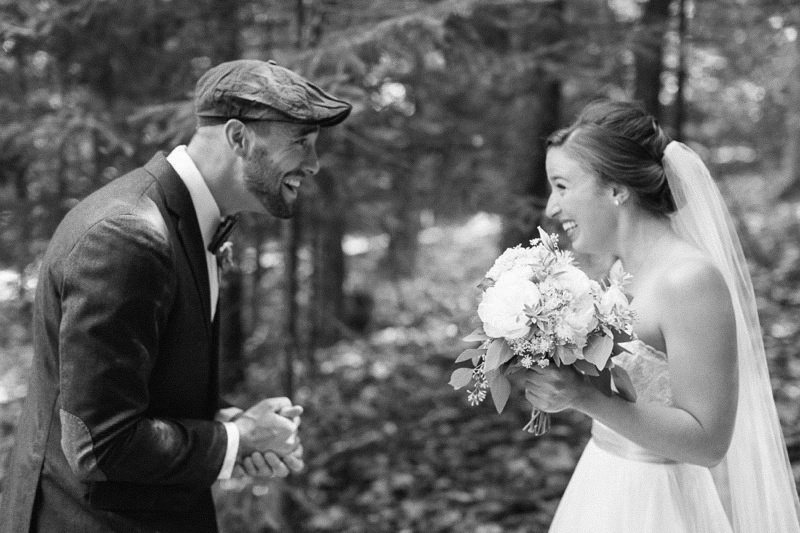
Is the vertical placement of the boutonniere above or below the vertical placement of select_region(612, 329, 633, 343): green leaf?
above

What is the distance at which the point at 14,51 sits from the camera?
15.6 feet

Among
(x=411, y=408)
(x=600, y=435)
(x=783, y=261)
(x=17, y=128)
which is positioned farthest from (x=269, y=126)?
(x=783, y=261)

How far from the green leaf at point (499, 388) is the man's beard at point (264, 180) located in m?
0.85

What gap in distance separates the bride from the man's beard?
887 mm

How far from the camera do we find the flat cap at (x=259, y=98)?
2.35 meters

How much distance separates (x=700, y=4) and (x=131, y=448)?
5.40 meters

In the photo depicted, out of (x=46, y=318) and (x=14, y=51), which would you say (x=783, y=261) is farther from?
(x=46, y=318)

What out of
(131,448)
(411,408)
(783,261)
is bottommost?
(411,408)

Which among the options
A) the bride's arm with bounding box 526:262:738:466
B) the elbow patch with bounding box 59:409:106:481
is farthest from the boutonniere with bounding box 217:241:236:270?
the bride's arm with bounding box 526:262:738:466

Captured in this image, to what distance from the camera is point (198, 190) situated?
7.90 ft

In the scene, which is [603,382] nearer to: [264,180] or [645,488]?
[645,488]

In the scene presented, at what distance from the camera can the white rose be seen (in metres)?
2.13

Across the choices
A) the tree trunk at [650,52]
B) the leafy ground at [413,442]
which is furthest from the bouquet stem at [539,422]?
the tree trunk at [650,52]

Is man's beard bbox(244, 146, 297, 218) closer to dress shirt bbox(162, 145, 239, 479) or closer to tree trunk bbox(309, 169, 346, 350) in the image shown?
dress shirt bbox(162, 145, 239, 479)
